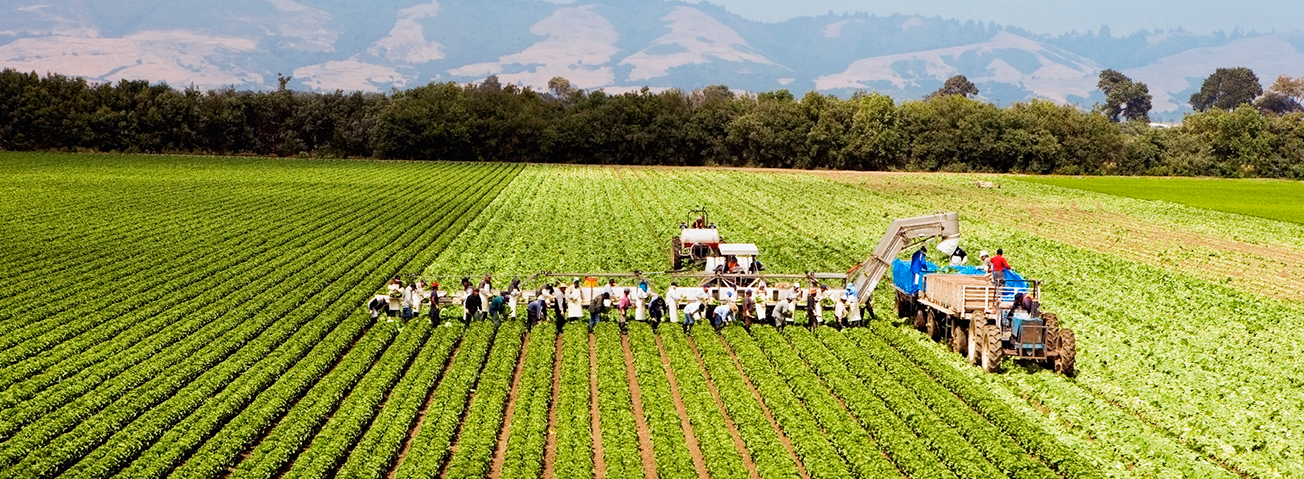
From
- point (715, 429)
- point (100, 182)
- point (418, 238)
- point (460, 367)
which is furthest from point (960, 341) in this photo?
point (100, 182)

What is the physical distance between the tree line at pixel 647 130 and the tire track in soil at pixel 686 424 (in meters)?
84.3

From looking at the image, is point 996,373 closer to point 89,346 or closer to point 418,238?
point 89,346

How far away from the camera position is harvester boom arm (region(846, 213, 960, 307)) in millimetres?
25406

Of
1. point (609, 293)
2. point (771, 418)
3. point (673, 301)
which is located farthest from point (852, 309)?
point (771, 418)

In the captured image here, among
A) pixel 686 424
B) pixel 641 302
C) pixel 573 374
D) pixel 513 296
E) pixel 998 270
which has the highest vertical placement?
pixel 998 270

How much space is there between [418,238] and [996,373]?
26813 mm

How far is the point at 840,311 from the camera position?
25625 millimetres

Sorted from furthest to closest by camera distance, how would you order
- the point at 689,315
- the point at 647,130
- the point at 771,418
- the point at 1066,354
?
1. the point at 647,130
2. the point at 689,315
3. the point at 1066,354
4. the point at 771,418

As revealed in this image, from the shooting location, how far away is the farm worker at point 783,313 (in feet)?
85.0

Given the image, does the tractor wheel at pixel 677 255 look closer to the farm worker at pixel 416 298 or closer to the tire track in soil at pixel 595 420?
the farm worker at pixel 416 298

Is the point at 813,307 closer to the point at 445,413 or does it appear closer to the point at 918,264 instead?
the point at 918,264

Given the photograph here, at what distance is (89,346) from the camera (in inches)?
891

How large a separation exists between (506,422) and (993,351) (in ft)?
29.9

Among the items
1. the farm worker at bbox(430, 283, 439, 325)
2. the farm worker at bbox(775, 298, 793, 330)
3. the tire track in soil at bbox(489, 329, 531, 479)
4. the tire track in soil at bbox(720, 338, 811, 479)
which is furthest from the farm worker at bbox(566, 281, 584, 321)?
the farm worker at bbox(775, 298, 793, 330)
